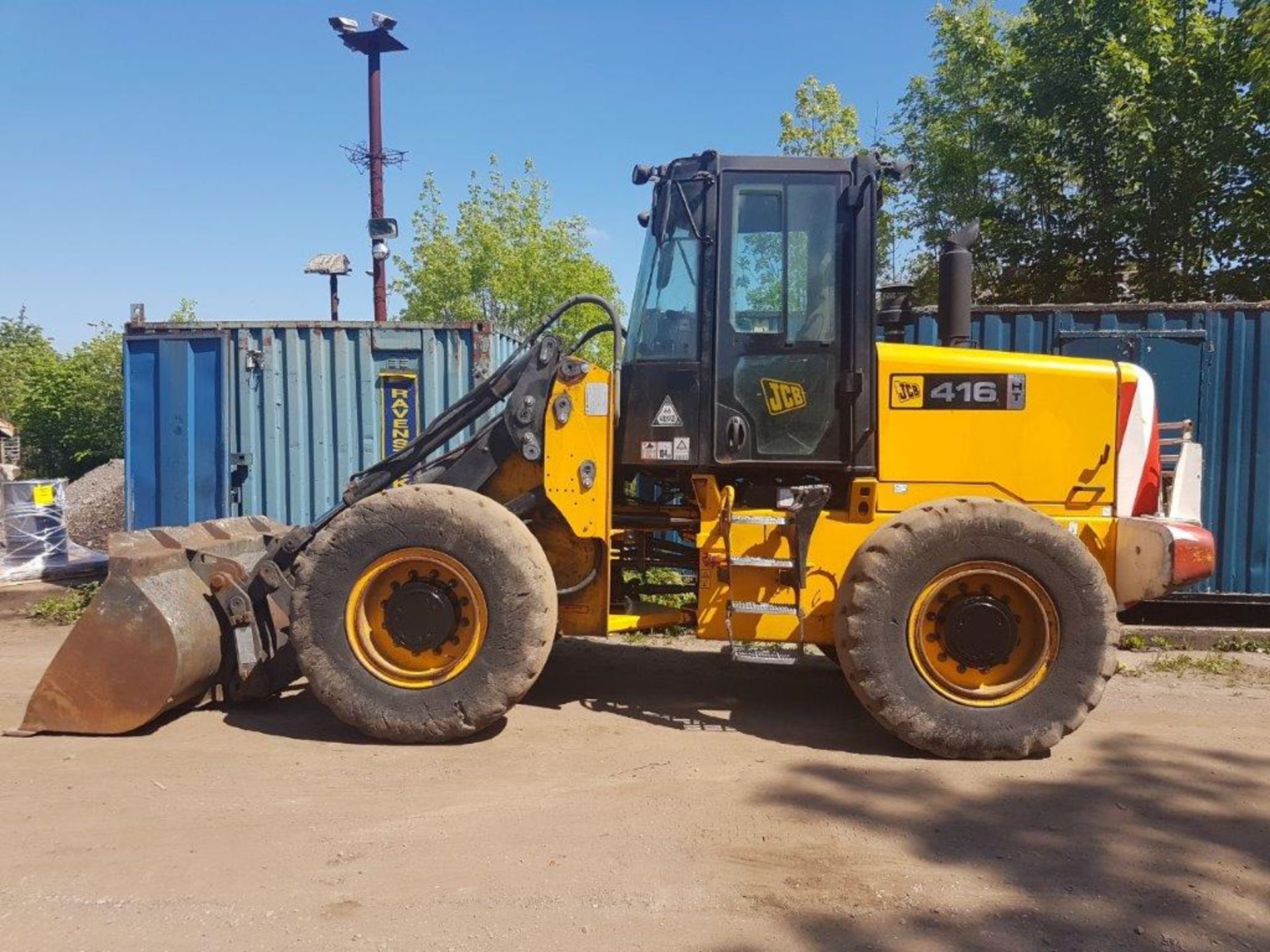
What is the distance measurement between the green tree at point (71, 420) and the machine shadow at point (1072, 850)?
87.3 ft

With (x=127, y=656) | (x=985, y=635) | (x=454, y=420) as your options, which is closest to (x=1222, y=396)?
(x=985, y=635)

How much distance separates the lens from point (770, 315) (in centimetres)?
471

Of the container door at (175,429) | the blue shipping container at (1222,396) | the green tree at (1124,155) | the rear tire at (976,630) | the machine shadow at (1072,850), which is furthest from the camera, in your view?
the green tree at (1124,155)

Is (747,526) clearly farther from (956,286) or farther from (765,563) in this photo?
(956,286)

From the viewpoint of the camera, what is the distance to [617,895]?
3.05 m

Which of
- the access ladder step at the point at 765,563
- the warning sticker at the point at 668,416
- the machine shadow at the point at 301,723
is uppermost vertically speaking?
the warning sticker at the point at 668,416

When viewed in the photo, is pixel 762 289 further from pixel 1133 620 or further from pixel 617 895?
pixel 1133 620

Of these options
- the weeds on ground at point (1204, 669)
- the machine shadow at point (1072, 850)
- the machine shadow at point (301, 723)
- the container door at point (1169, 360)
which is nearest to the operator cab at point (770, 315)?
the machine shadow at point (1072, 850)

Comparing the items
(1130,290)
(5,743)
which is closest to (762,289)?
(5,743)

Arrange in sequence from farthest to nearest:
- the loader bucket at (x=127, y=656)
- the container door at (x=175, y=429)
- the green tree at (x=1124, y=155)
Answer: the green tree at (x=1124, y=155), the container door at (x=175, y=429), the loader bucket at (x=127, y=656)

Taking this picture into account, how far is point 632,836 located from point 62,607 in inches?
262

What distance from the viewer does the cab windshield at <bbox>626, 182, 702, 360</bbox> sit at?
4.75m

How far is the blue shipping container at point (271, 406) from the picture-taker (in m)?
8.15

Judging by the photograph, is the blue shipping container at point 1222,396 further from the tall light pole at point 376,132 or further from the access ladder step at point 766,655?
the tall light pole at point 376,132
